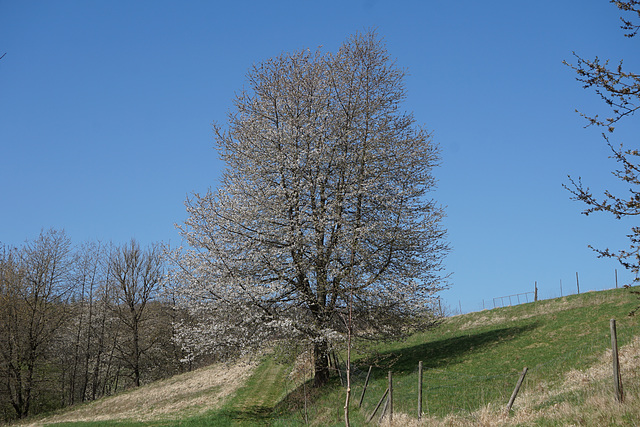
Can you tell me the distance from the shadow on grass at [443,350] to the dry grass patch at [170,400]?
6636 mm

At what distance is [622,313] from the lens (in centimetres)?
2289

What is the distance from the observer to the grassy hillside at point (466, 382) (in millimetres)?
10617

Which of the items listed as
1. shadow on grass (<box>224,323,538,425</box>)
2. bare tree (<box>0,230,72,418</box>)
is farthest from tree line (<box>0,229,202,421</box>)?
shadow on grass (<box>224,323,538,425</box>)

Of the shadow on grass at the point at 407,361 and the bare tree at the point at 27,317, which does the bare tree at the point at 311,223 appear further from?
the bare tree at the point at 27,317

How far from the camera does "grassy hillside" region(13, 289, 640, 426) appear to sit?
10.6 meters

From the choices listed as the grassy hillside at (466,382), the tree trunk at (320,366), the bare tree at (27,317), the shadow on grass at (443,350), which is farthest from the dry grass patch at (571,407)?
the bare tree at (27,317)

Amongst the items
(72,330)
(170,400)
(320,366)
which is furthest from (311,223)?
(72,330)

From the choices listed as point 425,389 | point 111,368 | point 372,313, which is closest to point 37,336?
point 111,368

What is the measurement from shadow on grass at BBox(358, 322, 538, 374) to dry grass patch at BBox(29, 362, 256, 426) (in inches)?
261

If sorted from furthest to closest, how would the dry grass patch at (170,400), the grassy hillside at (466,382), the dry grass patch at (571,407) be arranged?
the dry grass patch at (170,400), the grassy hillside at (466,382), the dry grass patch at (571,407)

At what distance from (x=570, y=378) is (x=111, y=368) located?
50.4 meters

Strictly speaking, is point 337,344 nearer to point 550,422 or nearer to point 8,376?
point 550,422

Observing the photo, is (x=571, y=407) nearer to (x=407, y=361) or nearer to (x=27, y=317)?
(x=407, y=361)

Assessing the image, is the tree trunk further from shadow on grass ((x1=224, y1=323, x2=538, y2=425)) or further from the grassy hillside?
the grassy hillside
